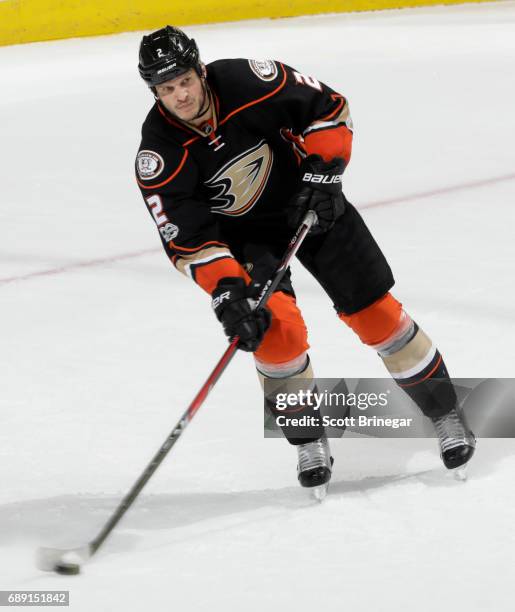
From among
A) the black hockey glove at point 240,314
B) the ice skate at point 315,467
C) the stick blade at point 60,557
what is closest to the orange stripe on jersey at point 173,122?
the black hockey glove at point 240,314

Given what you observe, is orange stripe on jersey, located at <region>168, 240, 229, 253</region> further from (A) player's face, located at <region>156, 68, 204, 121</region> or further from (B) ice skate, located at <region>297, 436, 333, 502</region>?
(B) ice skate, located at <region>297, 436, 333, 502</region>

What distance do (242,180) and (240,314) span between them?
383 mm

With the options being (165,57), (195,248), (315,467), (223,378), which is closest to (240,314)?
(195,248)

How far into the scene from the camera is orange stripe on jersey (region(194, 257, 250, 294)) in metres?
2.48

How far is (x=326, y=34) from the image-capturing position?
7.68 meters

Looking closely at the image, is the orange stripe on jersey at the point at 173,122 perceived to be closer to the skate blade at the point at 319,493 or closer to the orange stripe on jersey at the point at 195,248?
the orange stripe on jersey at the point at 195,248

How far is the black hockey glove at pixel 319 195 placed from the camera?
8.39 ft

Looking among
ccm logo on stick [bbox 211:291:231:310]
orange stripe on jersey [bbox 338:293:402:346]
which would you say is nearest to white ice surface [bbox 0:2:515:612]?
orange stripe on jersey [bbox 338:293:402:346]

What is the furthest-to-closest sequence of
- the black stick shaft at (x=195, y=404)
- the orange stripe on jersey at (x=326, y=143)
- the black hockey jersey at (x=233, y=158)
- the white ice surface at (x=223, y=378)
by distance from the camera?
the orange stripe on jersey at (x=326, y=143), the black hockey jersey at (x=233, y=158), the black stick shaft at (x=195, y=404), the white ice surface at (x=223, y=378)

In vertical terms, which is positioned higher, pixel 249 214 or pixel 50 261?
pixel 249 214

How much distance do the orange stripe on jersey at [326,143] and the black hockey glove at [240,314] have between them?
0.39m

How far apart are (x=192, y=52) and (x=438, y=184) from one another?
2.86 metres

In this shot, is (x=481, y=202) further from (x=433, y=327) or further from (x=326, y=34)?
(x=326, y=34)

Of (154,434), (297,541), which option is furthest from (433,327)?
(297,541)
